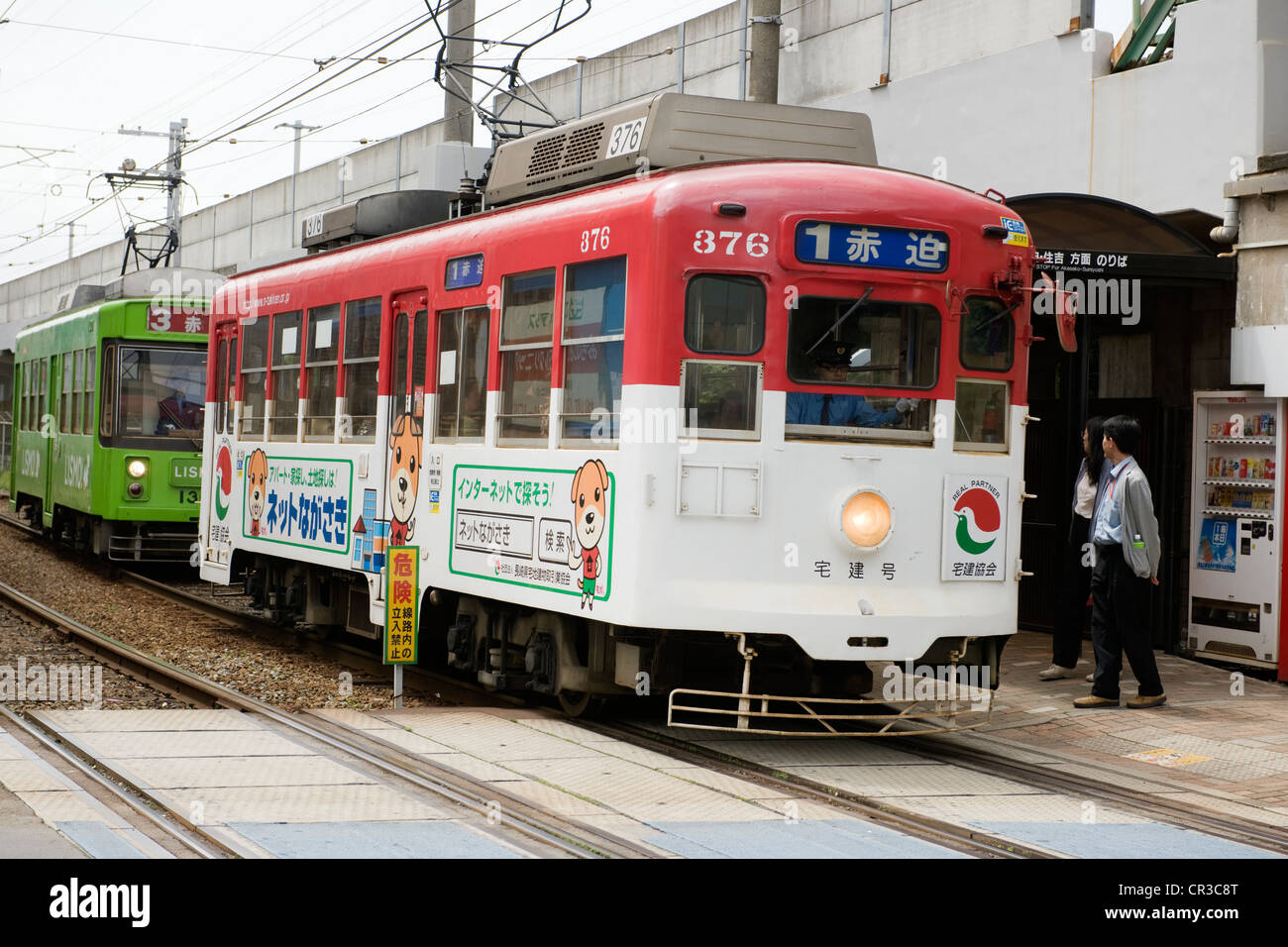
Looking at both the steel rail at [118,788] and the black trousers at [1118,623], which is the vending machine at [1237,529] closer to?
the black trousers at [1118,623]

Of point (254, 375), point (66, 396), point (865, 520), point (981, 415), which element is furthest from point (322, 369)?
point (66, 396)

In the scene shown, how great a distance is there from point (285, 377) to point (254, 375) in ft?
2.59

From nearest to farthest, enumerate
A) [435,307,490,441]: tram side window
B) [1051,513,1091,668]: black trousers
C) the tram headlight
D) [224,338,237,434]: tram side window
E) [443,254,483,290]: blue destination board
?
the tram headlight < [435,307,490,441]: tram side window < [443,254,483,290]: blue destination board < [1051,513,1091,668]: black trousers < [224,338,237,434]: tram side window

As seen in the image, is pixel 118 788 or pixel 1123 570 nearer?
pixel 118 788

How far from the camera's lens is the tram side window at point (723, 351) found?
830 cm

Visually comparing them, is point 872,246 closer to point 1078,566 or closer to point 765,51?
point 1078,566

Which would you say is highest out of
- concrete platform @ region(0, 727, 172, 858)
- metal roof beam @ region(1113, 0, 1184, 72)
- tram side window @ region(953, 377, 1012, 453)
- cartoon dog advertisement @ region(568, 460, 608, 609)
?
metal roof beam @ region(1113, 0, 1184, 72)

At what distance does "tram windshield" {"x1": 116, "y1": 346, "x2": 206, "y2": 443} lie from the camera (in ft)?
61.1

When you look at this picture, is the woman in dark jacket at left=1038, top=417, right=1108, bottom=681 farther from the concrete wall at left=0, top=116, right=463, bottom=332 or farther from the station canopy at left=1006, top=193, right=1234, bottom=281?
the concrete wall at left=0, top=116, right=463, bottom=332

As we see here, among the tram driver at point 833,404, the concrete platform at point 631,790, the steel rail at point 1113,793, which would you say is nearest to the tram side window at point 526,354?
the tram driver at point 833,404

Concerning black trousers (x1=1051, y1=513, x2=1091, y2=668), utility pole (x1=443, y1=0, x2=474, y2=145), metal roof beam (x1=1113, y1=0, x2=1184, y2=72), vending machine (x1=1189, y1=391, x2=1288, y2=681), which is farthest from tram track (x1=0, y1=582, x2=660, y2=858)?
utility pole (x1=443, y1=0, x2=474, y2=145)

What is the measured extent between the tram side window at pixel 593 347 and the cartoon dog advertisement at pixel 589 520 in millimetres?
195

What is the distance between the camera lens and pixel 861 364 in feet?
28.0

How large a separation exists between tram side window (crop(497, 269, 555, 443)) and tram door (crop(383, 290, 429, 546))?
1.15m
